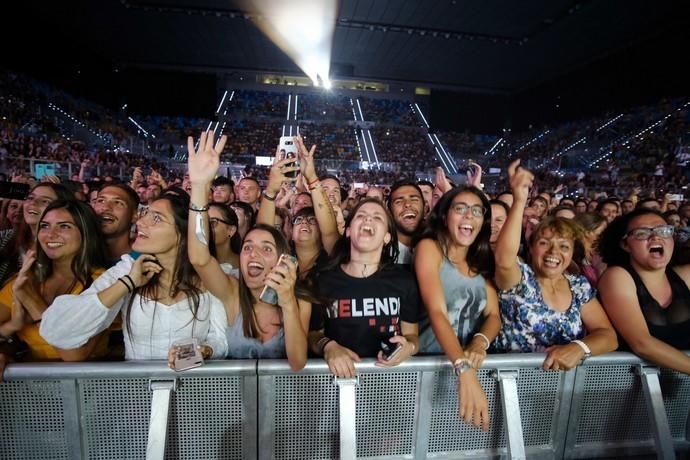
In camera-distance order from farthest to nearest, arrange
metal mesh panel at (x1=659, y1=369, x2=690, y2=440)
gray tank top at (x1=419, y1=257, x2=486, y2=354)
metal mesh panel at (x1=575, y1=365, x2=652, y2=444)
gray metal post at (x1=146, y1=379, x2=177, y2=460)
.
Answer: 1. gray tank top at (x1=419, y1=257, x2=486, y2=354)
2. metal mesh panel at (x1=659, y1=369, x2=690, y2=440)
3. metal mesh panel at (x1=575, y1=365, x2=652, y2=444)
4. gray metal post at (x1=146, y1=379, x2=177, y2=460)

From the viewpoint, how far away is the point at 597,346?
1828 mm

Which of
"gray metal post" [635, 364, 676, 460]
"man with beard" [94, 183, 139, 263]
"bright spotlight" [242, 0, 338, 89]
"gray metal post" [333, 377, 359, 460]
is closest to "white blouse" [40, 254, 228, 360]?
"gray metal post" [333, 377, 359, 460]

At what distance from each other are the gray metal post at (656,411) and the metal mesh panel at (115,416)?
224 centimetres

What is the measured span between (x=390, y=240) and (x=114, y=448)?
5.41ft

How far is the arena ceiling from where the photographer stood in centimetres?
1591

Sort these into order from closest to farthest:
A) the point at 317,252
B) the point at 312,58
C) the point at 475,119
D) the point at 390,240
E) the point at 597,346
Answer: the point at 597,346 < the point at 390,240 < the point at 317,252 < the point at 312,58 < the point at 475,119

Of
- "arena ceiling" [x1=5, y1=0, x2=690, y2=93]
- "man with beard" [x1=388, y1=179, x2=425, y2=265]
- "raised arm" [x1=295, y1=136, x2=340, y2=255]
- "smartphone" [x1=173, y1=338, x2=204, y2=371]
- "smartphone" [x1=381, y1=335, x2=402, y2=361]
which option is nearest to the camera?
"smartphone" [x1=173, y1=338, x2=204, y2=371]

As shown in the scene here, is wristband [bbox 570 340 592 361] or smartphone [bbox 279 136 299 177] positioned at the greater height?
smartphone [bbox 279 136 299 177]

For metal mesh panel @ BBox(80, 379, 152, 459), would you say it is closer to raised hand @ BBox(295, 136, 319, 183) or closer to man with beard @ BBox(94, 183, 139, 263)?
man with beard @ BBox(94, 183, 139, 263)

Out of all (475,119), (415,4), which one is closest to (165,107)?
(415,4)

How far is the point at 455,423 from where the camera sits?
5.76 ft

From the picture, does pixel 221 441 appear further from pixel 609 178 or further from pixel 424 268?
pixel 609 178

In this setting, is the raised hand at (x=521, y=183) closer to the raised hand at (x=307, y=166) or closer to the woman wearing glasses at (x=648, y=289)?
the woman wearing glasses at (x=648, y=289)

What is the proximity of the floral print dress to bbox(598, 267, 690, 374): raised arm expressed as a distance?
0.10 m
